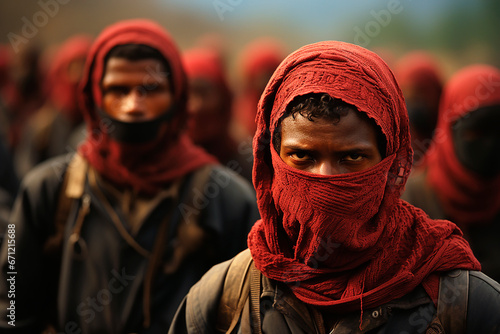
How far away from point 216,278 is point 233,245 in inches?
56.1

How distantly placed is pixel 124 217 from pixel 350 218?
1.95m

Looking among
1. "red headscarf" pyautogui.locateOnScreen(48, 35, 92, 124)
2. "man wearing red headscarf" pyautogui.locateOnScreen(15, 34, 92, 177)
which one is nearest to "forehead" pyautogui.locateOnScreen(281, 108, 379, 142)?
"man wearing red headscarf" pyautogui.locateOnScreen(15, 34, 92, 177)

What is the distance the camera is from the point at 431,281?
2201 millimetres

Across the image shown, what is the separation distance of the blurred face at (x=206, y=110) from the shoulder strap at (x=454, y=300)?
14.2 ft

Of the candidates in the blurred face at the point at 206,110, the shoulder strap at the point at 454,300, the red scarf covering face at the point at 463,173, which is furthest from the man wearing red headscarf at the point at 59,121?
the shoulder strap at the point at 454,300

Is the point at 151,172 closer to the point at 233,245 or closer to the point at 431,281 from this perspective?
the point at 233,245

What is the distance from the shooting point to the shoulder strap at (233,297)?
2.37 metres

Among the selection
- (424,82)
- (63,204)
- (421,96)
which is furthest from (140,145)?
(424,82)

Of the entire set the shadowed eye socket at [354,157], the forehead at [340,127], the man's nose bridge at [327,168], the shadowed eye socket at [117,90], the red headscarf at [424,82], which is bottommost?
the red headscarf at [424,82]

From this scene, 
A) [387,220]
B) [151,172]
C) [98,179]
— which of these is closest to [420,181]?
[151,172]

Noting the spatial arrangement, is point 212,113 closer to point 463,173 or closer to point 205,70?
point 205,70

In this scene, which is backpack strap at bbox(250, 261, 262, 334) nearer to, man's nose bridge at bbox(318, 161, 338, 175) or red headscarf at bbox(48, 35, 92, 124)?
man's nose bridge at bbox(318, 161, 338, 175)

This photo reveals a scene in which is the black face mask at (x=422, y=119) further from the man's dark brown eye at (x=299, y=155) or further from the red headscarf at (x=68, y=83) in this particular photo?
the man's dark brown eye at (x=299, y=155)

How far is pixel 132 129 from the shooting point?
396 centimetres
